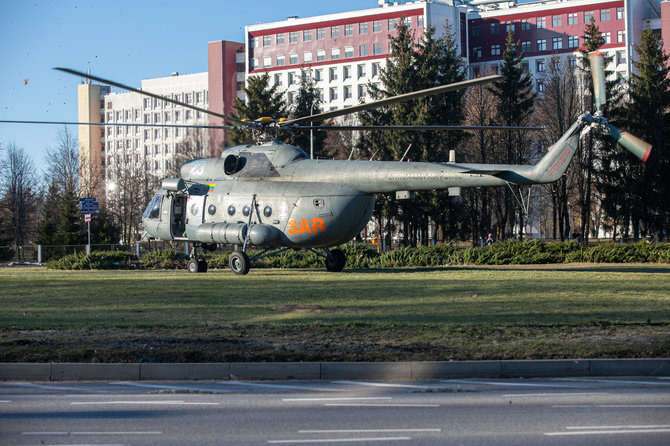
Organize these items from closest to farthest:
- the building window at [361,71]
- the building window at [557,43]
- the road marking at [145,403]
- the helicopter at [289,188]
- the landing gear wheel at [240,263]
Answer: the road marking at [145,403]
the helicopter at [289,188]
the landing gear wheel at [240,263]
the building window at [557,43]
the building window at [361,71]

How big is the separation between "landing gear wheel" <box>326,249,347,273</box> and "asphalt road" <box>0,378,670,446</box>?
1806 cm

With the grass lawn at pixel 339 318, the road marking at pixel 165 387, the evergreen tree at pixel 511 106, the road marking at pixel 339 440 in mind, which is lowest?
the road marking at pixel 165 387

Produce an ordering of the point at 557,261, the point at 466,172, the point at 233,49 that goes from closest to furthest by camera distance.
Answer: the point at 466,172 < the point at 557,261 < the point at 233,49

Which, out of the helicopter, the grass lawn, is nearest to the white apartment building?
the helicopter

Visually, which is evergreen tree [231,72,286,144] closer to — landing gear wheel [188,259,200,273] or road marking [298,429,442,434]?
landing gear wheel [188,259,200,273]

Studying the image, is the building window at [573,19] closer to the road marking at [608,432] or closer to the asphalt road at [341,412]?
the asphalt road at [341,412]

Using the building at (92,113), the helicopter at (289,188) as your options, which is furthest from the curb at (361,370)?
the building at (92,113)

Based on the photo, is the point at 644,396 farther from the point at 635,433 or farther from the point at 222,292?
the point at 222,292

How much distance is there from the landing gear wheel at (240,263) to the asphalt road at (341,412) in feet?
54.4

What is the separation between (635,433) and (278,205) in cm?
1969

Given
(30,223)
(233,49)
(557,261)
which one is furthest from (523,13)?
(557,261)

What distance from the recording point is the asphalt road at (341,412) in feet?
23.7

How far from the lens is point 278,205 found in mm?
26219

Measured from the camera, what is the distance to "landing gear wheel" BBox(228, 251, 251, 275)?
26.9 m
